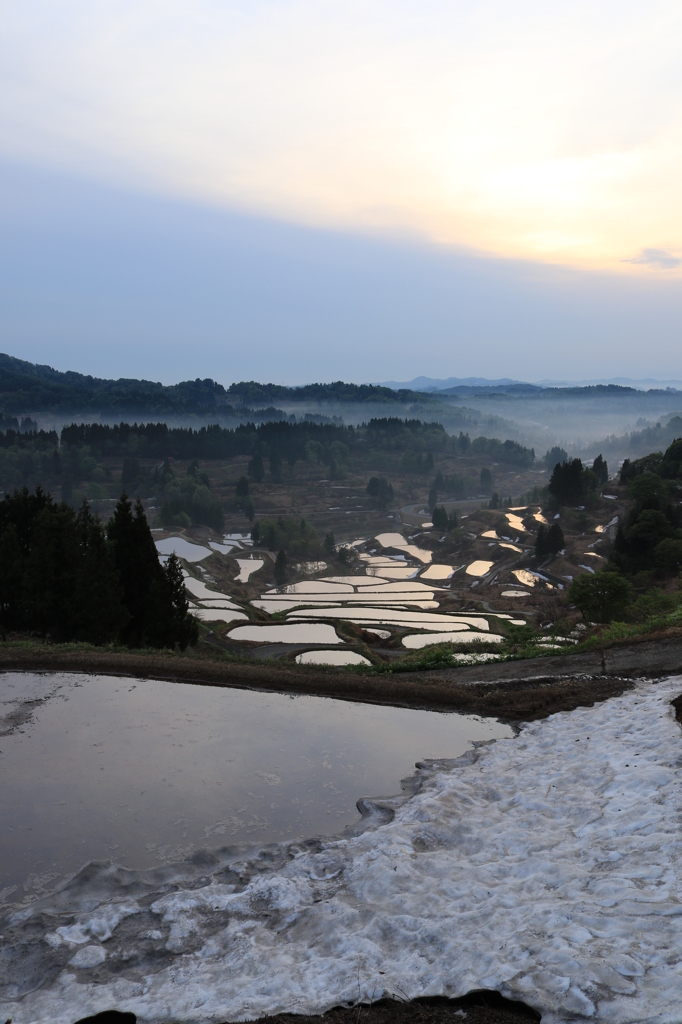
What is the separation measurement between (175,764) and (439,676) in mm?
8357

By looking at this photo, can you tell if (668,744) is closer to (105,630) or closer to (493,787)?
(493,787)

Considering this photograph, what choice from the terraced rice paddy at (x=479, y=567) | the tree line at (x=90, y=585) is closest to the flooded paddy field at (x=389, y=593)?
the terraced rice paddy at (x=479, y=567)

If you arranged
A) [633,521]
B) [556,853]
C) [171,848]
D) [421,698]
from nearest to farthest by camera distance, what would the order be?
[556,853] → [171,848] → [421,698] → [633,521]

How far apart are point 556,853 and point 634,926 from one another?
1.90 metres

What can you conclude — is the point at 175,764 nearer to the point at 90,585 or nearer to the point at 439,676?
the point at 439,676

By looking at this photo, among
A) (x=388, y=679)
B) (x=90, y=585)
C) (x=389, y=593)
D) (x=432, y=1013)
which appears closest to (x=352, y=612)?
(x=389, y=593)

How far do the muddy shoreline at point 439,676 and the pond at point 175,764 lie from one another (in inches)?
24.2

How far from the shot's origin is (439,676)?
17625 millimetres

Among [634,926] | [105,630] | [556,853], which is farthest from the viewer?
[105,630]

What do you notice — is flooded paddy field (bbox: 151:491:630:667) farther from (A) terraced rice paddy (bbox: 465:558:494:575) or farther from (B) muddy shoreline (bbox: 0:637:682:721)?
(B) muddy shoreline (bbox: 0:637:682:721)

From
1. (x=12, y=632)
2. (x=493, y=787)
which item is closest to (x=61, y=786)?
(x=493, y=787)

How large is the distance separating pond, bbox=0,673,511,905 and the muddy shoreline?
24.2 inches

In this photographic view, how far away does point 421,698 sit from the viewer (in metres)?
15.1

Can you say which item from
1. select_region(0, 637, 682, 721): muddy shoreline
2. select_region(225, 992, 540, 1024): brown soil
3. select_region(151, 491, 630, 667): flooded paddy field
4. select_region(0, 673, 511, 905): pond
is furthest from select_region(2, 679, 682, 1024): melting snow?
select_region(151, 491, 630, 667): flooded paddy field
